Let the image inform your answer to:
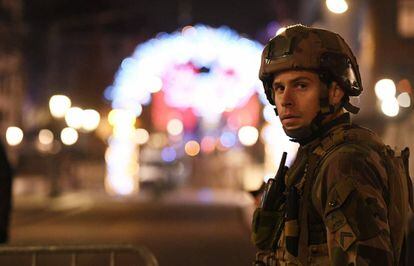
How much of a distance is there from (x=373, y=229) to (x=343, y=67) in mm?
705

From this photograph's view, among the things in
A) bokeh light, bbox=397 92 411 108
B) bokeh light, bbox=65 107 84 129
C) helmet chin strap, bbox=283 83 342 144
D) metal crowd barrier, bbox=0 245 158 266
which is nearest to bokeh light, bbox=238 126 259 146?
bokeh light, bbox=65 107 84 129

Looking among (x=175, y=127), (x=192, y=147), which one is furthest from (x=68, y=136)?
(x=192, y=147)

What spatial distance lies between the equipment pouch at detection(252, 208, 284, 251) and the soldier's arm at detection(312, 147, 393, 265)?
369 millimetres

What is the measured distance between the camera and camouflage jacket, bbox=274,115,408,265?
3100mm

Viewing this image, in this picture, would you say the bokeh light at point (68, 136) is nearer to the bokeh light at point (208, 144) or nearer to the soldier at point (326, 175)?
the bokeh light at point (208, 144)

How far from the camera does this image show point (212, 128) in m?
65.2

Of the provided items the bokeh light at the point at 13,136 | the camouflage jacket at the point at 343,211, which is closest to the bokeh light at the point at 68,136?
the bokeh light at the point at 13,136

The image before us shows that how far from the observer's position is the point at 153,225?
939 inches

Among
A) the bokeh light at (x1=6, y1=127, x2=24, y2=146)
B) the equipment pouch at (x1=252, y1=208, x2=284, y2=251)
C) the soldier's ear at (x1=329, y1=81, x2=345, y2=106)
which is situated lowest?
the equipment pouch at (x1=252, y1=208, x2=284, y2=251)

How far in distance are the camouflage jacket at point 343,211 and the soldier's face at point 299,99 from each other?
113mm

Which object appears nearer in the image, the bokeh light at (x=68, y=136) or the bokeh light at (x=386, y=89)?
the bokeh light at (x=386, y=89)

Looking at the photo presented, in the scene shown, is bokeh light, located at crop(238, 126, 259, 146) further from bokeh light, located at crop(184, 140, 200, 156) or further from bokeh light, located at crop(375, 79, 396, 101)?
bokeh light, located at crop(375, 79, 396, 101)

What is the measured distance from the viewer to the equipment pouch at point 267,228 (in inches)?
142

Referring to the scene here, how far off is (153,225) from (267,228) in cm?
2040
